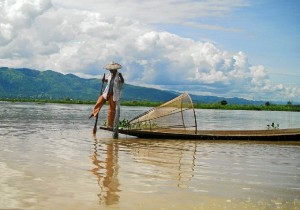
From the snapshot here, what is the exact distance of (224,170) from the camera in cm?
913

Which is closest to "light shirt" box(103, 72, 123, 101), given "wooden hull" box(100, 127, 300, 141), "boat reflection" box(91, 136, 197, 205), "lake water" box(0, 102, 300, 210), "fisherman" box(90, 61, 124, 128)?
"fisherman" box(90, 61, 124, 128)

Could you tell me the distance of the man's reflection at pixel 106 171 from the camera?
6.21 metres

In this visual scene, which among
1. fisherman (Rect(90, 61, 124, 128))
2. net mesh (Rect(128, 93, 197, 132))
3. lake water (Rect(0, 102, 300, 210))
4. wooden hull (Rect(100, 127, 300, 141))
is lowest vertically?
lake water (Rect(0, 102, 300, 210))

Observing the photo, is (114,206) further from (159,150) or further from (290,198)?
(159,150)

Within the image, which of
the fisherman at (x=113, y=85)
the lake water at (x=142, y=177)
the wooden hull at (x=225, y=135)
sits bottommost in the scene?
the lake water at (x=142, y=177)

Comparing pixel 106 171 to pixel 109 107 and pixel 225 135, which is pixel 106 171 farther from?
pixel 225 135

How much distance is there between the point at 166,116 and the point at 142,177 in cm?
863

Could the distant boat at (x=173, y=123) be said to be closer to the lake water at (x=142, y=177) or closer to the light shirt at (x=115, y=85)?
the light shirt at (x=115, y=85)

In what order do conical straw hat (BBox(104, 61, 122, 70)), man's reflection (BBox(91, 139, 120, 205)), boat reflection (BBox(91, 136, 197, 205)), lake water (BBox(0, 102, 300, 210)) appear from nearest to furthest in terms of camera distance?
1. lake water (BBox(0, 102, 300, 210))
2. man's reflection (BBox(91, 139, 120, 205))
3. boat reflection (BBox(91, 136, 197, 205))
4. conical straw hat (BBox(104, 61, 122, 70))

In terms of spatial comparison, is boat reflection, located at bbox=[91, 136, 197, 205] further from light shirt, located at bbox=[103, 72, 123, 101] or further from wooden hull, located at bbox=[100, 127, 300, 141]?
light shirt, located at bbox=[103, 72, 123, 101]

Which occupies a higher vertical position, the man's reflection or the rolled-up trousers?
the rolled-up trousers

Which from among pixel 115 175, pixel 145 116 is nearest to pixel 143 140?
pixel 145 116

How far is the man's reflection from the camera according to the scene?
6.21 meters

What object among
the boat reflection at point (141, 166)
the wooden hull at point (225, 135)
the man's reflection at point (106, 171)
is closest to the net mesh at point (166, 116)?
the wooden hull at point (225, 135)
